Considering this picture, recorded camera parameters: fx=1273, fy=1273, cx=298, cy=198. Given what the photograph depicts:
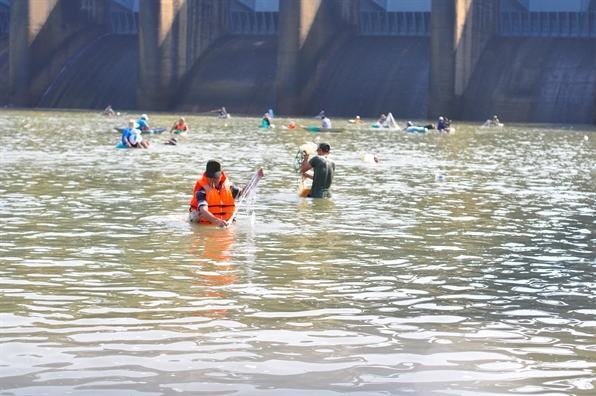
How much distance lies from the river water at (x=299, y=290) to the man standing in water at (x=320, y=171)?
1.53ft

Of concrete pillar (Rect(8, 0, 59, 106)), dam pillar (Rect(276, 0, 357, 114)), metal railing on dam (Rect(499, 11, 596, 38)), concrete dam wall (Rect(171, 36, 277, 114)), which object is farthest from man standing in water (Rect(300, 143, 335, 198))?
concrete pillar (Rect(8, 0, 59, 106))

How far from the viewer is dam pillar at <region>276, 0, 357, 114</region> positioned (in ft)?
293

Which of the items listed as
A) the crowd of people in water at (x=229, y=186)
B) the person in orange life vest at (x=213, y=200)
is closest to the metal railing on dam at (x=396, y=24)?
the crowd of people in water at (x=229, y=186)

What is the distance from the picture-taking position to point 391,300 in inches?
552

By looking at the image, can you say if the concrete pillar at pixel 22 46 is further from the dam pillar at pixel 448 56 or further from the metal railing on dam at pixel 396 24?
the dam pillar at pixel 448 56

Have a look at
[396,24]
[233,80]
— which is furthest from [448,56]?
[233,80]

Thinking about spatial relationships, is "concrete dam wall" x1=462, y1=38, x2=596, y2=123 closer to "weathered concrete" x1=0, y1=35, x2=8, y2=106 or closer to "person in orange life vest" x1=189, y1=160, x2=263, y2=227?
"weathered concrete" x1=0, y1=35, x2=8, y2=106

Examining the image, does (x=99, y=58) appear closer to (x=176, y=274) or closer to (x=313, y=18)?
(x=313, y=18)

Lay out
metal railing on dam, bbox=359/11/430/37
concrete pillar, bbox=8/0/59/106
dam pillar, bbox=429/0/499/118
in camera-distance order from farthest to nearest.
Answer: concrete pillar, bbox=8/0/59/106 → metal railing on dam, bbox=359/11/430/37 → dam pillar, bbox=429/0/499/118

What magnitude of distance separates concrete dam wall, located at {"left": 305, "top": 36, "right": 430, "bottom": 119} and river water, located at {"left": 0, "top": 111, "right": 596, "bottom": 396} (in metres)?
56.2

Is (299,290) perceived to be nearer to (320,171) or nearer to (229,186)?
(229,186)

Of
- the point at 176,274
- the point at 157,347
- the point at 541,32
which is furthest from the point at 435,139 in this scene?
the point at 157,347

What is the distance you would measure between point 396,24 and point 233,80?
13.7 metres

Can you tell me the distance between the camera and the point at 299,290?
14578 millimetres
